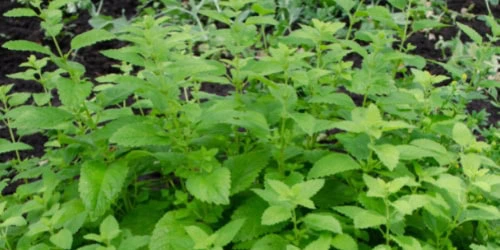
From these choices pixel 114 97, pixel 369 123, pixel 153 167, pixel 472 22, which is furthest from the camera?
pixel 472 22

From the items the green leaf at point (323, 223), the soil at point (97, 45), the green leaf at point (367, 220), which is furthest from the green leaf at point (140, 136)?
the soil at point (97, 45)

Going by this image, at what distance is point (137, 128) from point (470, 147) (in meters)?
1.03

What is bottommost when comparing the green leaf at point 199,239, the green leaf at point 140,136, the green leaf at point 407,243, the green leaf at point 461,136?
the green leaf at point 407,243

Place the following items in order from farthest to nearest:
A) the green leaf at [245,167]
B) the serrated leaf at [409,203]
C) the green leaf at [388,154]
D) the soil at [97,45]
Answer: the soil at [97,45] → the green leaf at [245,167] → the green leaf at [388,154] → the serrated leaf at [409,203]

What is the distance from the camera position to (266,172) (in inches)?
85.5

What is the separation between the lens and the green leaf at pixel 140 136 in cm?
194

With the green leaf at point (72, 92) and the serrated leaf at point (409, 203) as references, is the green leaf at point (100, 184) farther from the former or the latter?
the serrated leaf at point (409, 203)

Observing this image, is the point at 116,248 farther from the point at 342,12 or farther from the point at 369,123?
the point at 342,12

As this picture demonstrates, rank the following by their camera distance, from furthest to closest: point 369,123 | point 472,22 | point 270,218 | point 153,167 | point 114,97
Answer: point 472,22, point 153,167, point 114,97, point 369,123, point 270,218

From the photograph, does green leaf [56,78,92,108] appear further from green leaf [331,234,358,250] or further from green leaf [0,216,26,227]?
green leaf [331,234,358,250]

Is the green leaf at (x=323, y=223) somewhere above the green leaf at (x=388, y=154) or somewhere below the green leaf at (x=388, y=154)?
below

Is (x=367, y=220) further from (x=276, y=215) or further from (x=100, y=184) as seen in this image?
(x=100, y=184)

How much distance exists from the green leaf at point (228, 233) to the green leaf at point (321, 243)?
219 mm

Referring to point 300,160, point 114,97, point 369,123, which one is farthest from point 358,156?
point 114,97
